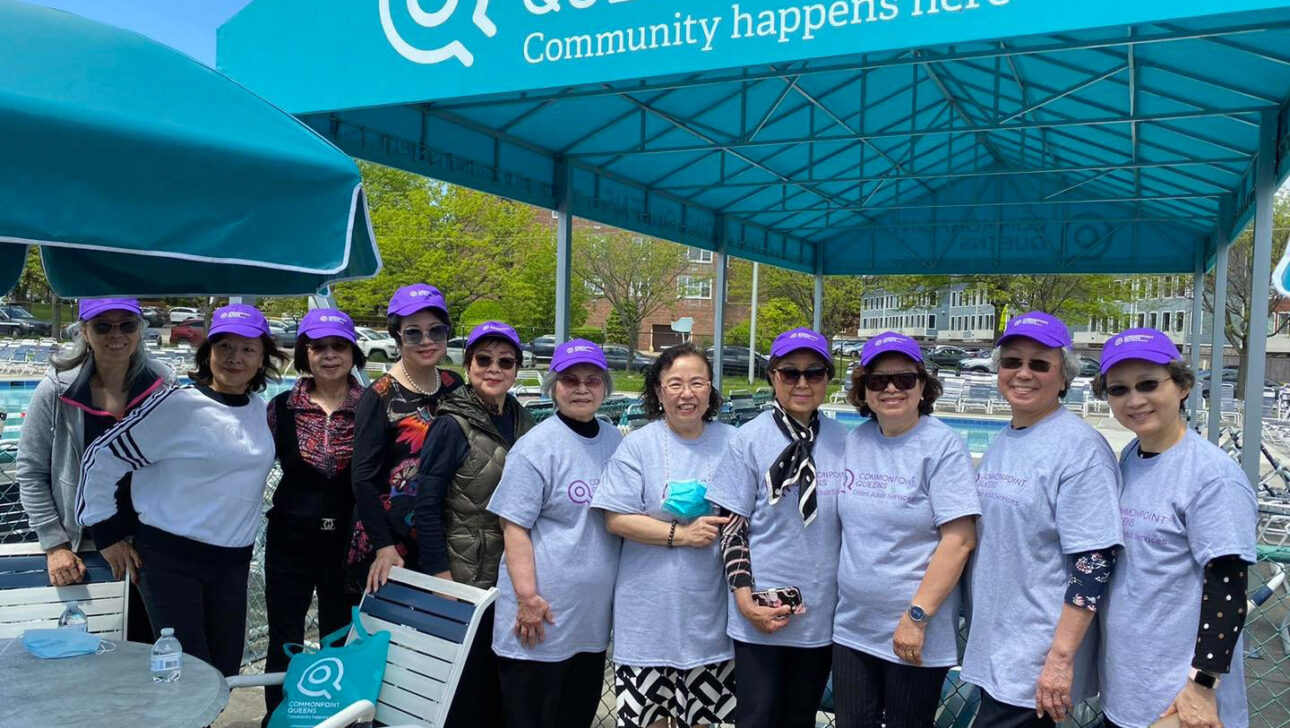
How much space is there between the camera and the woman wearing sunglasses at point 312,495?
3.51 m

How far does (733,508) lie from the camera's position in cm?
291

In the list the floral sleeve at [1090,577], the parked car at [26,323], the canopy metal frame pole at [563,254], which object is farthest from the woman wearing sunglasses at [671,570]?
the parked car at [26,323]

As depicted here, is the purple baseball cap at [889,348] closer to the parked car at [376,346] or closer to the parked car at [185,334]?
the parked car at [376,346]

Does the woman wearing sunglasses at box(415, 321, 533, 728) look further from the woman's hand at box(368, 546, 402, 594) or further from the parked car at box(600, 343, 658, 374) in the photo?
the parked car at box(600, 343, 658, 374)

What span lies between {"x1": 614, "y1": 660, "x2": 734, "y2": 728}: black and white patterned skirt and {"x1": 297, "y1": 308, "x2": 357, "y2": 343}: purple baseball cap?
1695 mm

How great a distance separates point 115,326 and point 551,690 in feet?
6.87

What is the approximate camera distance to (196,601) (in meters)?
3.22

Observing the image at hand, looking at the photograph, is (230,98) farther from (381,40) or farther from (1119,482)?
(381,40)

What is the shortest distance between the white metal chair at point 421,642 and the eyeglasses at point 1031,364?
1844 millimetres

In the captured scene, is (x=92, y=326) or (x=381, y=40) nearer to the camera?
(x=92, y=326)

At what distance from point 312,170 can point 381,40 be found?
4897 millimetres

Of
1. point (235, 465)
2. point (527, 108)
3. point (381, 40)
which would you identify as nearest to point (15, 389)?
point (527, 108)

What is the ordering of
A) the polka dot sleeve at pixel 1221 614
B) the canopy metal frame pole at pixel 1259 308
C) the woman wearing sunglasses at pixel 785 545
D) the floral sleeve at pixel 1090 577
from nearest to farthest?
the polka dot sleeve at pixel 1221 614, the floral sleeve at pixel 1090 577, the woman wearing sunglasses at pixel 785 545, the canopy metal frame pole at pixel 1259 308

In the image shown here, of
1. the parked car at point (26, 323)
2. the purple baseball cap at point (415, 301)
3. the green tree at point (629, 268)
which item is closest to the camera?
the purple baseball cap at point (415, 301)
